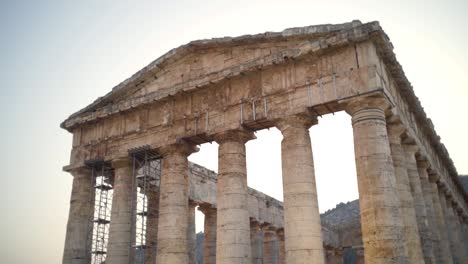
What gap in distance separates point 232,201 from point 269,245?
54.6ft

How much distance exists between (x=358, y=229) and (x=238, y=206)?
87.6 feet

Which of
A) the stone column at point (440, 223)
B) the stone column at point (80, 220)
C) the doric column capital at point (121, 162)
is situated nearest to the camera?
the stone column at point (440, 223)

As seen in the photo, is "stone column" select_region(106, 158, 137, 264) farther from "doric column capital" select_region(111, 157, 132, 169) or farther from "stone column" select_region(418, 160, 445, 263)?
"stone column" select_region(418, 160, 445, 263)

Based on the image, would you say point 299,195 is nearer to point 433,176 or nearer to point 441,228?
point 441,228

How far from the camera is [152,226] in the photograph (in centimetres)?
2314

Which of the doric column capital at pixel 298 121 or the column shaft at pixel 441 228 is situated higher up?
the doric column capital at pixel 298 121

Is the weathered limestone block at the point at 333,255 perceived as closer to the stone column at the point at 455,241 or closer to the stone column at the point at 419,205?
the stone column at the point at 455,241

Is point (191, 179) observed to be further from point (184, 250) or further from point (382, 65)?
point (382, 65)

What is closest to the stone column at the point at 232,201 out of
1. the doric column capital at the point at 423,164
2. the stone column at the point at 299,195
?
the stone column at the point at 299,195

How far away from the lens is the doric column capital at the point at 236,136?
1638 centimetres

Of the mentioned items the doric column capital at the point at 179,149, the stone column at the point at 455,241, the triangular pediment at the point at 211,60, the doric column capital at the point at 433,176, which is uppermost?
the triangular pediment at the point at 211,60

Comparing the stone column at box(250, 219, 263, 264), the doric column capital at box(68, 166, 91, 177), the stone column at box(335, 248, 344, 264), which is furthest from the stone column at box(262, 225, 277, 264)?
the doric column capital at box(68, 166, 91, 177)

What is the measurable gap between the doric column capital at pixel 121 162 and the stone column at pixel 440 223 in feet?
48.3

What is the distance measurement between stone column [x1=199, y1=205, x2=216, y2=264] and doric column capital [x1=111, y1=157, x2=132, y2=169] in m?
7.60
